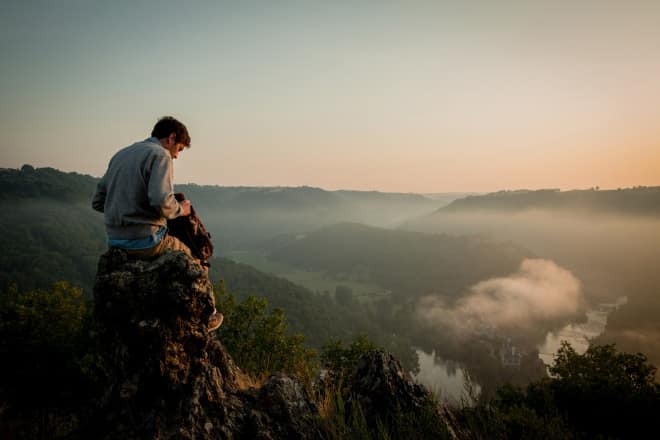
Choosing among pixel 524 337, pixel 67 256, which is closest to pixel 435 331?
pixel 524 337

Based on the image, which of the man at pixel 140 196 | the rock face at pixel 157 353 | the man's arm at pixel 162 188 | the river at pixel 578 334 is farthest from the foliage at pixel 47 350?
the river at pixel 578 334

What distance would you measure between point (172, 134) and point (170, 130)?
0.05 meters

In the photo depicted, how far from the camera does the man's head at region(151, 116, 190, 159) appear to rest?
4273 millimetres

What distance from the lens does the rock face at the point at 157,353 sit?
3.53 meters

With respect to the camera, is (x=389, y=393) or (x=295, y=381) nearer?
(x=295, y=381)

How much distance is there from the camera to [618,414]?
21.5 metres

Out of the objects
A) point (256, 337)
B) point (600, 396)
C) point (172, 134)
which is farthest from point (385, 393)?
point (600, 396)

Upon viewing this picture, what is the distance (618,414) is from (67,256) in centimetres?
14427

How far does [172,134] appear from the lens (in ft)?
14.2

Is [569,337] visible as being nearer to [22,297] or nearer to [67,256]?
[22,297]

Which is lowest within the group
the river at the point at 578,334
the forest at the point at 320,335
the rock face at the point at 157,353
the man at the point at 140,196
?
the river at the point at 578,334

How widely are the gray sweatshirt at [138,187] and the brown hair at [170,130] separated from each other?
13.1 inches

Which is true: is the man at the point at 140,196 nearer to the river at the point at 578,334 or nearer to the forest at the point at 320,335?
the forest at the point at 320,335

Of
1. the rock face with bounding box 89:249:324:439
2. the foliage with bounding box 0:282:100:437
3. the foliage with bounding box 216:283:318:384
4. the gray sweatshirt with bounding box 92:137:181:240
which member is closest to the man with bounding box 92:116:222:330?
the gray sweatshirt with bounding box 92:137:181:240
